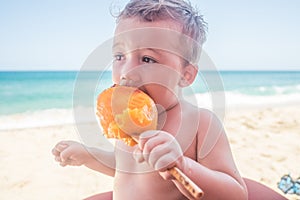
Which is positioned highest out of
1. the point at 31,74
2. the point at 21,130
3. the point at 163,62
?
the point at 163,62

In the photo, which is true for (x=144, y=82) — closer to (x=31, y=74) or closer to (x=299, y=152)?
(x=299, y=152)

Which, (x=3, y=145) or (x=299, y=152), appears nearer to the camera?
(x=299, y=152)

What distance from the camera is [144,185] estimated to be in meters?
0.83

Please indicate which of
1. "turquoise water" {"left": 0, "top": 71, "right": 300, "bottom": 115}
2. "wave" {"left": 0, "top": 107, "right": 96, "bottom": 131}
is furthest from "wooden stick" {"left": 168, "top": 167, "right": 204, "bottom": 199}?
"turquoise water" {"left": 0, "top": 71, "right": 300, "bottom": 115}

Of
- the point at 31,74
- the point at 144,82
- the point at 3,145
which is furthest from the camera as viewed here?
the point at 31,74

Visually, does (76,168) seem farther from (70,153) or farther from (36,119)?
(36,119)

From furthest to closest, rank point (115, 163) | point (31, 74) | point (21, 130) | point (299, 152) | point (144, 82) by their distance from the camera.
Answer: point (31, 74), point (21, 130), point (299, 152), point (115, 163), point (144, 82)

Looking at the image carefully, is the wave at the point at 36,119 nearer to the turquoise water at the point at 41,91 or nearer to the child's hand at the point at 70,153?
the turquoise water at the point at 41,91

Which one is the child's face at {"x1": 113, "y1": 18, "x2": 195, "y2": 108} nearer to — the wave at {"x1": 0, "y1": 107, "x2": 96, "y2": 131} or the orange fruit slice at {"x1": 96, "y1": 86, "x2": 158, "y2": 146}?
Answer: the orange fruit slice at {"x1": 96, "y1": 86, "x2": 158, "y2": 146}

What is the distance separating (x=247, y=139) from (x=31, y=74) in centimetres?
1144

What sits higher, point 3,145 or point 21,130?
point 3,145

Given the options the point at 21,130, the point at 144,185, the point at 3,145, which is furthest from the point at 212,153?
the point at 21,130

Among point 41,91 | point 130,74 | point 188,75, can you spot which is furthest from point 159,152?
point 41,91

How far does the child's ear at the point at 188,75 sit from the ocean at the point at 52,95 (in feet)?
0.07
